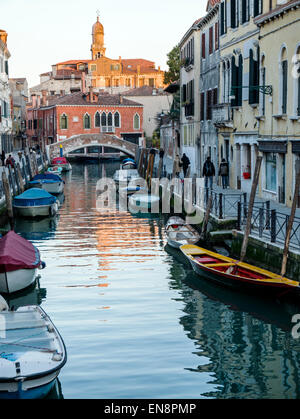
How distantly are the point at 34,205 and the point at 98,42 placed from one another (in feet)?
291

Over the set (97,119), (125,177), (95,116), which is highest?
(95,116)

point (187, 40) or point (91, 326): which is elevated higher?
point (187, 40)

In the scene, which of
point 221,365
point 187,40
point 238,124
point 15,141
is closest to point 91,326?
point 221,365

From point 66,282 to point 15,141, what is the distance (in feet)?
216

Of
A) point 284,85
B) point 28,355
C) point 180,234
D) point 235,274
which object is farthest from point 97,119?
point 28,355

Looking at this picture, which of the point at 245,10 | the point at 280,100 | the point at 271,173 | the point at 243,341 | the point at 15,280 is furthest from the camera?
the point at 245,10

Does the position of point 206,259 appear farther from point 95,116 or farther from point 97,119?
point 97,119

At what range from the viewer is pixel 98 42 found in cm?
11250

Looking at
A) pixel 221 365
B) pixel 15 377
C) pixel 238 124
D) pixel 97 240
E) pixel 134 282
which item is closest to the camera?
pixel 15 377

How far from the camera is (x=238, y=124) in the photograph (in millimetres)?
25578

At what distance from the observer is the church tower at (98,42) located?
11200 cm

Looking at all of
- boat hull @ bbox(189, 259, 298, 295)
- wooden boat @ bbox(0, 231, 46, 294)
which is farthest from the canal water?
wooden boat @ bbox(0, 231, 46, 294)

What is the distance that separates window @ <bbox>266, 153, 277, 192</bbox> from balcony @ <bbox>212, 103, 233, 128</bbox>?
188 inches
